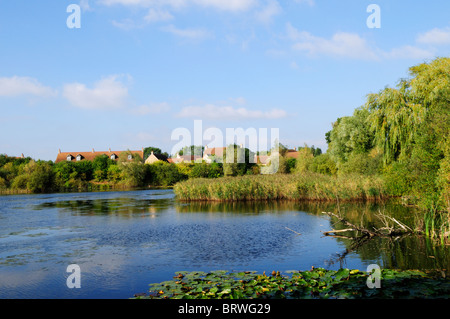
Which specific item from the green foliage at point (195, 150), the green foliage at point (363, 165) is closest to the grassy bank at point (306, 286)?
the green foliage at point (363, 165)

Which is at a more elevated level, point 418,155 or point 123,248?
point 418,155

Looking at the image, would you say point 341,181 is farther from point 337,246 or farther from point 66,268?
point 66,268

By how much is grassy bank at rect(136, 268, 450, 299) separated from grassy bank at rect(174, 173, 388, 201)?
847 inches

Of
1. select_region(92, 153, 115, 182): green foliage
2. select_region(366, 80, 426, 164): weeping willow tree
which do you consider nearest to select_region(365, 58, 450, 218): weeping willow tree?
select_region(366, 80, 426, 164): weeping willow tree

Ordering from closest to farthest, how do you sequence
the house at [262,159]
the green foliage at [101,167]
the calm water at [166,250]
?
the calm water at [166,250] → the green foliage at [101,167] → the house at [262,159]

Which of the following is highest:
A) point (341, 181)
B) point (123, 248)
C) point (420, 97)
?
point (420, 97)

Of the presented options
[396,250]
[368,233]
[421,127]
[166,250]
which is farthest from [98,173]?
[396,250]

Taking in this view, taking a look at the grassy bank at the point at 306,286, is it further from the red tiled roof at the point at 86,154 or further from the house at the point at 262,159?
the red tiled roof at the point at 86,154

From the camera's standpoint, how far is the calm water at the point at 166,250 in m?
11.4

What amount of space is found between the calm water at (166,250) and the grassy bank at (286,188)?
624 cm

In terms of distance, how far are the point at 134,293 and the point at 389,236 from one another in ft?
38.8

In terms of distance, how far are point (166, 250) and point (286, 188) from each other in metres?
21.1
